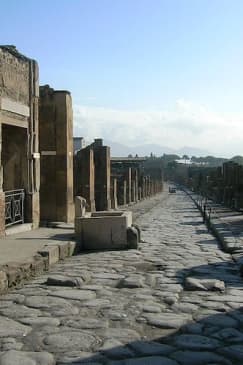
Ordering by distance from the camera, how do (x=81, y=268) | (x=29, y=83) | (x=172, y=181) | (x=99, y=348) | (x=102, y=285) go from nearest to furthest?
(x=99, y=348)
(x=102, y=285)
(x=81, y=268)
(x=29, y=83)
(x=172, y=181)

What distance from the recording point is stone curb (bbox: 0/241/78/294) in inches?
270

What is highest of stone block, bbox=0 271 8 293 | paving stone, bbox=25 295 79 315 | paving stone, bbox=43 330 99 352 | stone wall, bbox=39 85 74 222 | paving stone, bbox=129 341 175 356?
stone wall, bbox=39 85 74 222

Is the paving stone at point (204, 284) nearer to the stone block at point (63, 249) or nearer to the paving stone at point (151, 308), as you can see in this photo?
the paving stone at point (151, 308)

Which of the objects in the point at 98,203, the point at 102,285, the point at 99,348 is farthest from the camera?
the point at 98,203

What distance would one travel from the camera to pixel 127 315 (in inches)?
218

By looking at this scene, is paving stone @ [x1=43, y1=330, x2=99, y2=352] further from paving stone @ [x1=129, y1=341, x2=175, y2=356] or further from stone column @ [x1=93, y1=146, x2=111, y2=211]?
stone column @ [x1=93, y1=146, x2=111, y2=211]

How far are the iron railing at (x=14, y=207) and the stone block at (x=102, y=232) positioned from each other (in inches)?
87.8

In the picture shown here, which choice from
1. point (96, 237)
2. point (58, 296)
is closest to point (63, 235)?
point (96, 237)

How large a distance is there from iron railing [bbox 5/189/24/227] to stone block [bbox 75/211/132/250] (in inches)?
87.8

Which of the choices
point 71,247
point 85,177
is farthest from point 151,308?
point 85,177

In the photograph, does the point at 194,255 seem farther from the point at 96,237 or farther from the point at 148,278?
the point at 148,278

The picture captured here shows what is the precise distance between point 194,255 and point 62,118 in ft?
22.7

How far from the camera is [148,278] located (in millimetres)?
7762

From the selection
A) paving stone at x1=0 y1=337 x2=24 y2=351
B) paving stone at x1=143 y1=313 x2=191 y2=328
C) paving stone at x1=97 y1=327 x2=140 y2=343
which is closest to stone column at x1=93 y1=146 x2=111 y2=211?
paving stone at x1=143 y1=313 x2=191 y2=328
